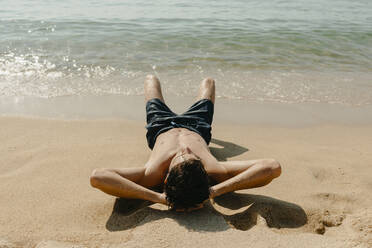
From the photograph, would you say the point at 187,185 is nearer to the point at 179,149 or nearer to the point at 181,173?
the point at 181,173

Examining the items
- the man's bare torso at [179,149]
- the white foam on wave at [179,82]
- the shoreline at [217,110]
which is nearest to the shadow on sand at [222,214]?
the man's bare torso at [179,149]

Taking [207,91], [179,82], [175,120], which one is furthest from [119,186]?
[179,82]

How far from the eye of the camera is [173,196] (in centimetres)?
269

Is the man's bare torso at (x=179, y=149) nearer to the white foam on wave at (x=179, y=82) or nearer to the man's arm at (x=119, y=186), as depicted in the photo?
the man's arm at (x=119, y=186)

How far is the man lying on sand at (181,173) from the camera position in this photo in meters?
2.66

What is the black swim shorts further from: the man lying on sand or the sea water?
the sea water

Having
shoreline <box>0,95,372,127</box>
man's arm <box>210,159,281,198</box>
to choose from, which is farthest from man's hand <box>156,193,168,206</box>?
shoreline <box>0,95,372,127</box>

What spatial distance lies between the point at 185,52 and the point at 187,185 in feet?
20.3

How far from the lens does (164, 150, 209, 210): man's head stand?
2.61 meters

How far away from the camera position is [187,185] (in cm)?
261

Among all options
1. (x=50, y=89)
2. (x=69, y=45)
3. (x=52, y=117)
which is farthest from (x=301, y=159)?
(x=69, y=45)

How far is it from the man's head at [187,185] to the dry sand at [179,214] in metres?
0.13

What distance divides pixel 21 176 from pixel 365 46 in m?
9.38

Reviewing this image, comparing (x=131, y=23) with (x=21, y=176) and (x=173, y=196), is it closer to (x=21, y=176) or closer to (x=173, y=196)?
(x=21, y=176)
